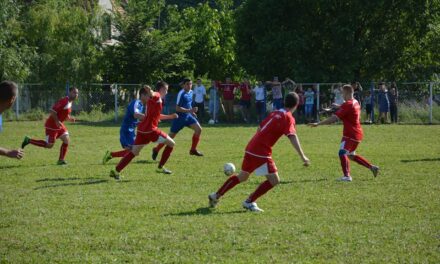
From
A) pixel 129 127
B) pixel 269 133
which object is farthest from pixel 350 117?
pixel 129 127

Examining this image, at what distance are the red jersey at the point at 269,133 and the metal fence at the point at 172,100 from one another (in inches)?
688

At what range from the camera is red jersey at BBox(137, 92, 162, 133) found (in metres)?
11.8

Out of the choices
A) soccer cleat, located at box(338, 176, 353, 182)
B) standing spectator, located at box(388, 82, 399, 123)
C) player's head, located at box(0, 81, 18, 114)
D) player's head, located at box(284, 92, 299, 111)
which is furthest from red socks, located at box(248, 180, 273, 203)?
standing spectator, located at box(388, 82, 399, 123)

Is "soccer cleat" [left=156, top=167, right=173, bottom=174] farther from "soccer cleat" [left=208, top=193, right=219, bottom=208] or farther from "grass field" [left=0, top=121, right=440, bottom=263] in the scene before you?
"soccer cleat" [left=208, top=193, right=219, bottom=208]

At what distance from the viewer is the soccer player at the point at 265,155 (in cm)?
864

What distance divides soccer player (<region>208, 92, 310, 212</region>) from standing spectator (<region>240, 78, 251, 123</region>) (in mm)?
19771

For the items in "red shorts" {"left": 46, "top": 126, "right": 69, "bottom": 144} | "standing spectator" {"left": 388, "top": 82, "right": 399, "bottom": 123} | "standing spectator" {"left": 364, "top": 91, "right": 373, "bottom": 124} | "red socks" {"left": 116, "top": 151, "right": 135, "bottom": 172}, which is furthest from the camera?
"standing spectator" {"left": 364, "top": 91, "right": 373, "bottom": 124}

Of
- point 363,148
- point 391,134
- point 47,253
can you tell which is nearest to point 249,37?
point 391,134

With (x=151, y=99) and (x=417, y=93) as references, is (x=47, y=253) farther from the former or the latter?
(x=417, y=93)

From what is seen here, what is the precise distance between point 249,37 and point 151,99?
20.3 metres

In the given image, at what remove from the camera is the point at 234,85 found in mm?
29484

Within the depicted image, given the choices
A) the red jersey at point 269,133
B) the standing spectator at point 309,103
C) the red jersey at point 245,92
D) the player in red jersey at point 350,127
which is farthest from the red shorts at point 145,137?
the red jersey at point 245,92

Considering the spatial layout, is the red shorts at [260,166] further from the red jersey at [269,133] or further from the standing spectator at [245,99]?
the standing spectator at [245,99]

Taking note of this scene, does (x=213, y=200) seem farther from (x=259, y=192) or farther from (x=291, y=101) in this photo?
(x=291, y=101)
